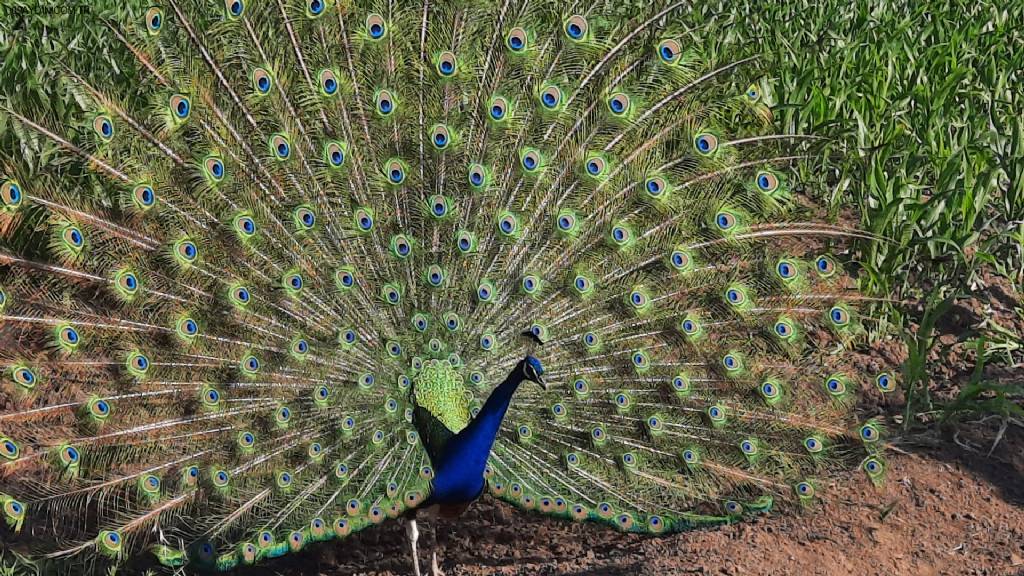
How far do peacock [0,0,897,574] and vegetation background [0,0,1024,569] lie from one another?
517 mm

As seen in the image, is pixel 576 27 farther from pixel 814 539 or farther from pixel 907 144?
pixel 907 144

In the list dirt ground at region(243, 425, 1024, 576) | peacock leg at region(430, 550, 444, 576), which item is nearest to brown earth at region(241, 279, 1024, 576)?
dirt ground at region(243, 425, 1024, 576)

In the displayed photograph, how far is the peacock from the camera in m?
4.23

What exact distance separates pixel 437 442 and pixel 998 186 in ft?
12.5

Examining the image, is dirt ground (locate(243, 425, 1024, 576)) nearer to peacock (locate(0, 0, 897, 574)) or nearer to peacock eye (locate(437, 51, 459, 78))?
peacock (locate(0, 0, 897, 574))

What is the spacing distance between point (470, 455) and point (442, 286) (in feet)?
2.39

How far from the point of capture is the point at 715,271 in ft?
14.6

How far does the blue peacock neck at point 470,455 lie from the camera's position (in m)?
4.00

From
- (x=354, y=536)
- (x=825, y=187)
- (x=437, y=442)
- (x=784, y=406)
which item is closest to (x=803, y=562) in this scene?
(x=784, y=406)

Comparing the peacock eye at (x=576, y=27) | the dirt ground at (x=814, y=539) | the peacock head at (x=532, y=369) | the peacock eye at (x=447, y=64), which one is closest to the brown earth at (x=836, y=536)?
the dirt ground at (x=814, y=539)

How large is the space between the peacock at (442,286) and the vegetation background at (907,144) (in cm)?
52

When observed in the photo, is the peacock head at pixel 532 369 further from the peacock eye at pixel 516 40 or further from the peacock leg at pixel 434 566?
the peacock eye at pixel 516 40

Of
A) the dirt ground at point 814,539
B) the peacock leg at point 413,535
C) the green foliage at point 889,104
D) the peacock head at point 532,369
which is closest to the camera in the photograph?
the peacock head at point 532,369

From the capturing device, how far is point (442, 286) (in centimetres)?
447
